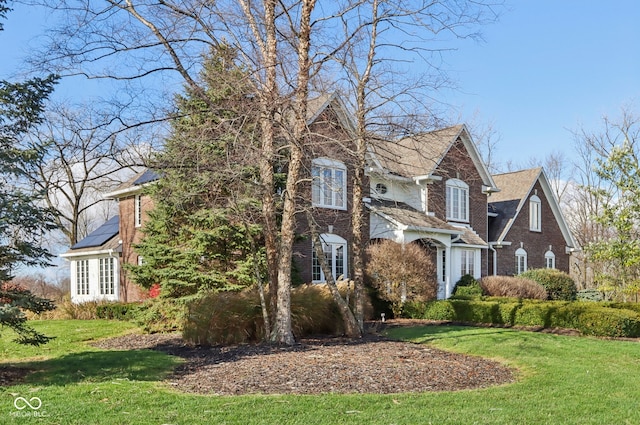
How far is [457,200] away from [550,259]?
8.13 m

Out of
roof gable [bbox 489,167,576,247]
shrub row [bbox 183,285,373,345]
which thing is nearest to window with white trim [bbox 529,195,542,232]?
roof gable [bbox 489,167,576,247]

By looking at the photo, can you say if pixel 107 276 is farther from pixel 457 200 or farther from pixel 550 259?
pixel 550 259

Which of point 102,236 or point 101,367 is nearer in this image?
point 101,367

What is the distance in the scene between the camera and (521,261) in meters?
30.6

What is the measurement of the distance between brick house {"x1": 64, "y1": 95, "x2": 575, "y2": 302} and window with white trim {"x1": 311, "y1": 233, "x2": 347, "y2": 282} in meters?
0.04

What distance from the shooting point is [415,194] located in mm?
26047

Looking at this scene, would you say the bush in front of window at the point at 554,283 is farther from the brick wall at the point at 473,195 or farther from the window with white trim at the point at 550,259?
the window with white trim at the point at 550,259

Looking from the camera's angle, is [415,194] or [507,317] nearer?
[507,317]

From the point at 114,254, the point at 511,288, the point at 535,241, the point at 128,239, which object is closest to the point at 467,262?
the point at 511,288

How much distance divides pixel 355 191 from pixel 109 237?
1553 cm

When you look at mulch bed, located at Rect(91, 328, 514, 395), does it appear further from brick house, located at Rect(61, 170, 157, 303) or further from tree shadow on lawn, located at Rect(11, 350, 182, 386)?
brick house, located at Rect(61, 170, 157, 303)

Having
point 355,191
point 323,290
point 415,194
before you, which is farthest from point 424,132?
point 415,194

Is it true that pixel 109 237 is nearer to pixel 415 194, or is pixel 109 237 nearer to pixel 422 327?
pixel 415 194

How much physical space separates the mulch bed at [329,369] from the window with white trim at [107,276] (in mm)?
13838
